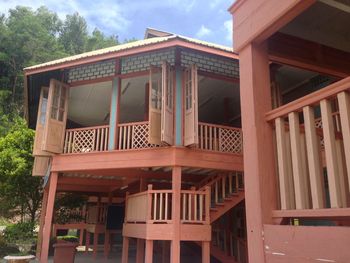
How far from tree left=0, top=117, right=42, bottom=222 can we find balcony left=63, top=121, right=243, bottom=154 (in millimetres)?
7754

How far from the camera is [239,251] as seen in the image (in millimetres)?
11609

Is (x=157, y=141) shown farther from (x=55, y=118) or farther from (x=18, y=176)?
(x=18, y=176)

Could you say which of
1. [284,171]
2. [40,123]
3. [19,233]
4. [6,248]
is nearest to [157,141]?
[40,123]

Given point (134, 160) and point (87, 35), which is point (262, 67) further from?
point (87, 35)

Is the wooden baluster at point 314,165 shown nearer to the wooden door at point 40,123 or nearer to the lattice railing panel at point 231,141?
the lattice railing panel at point 231,141

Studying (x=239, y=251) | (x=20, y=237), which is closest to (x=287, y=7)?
(x=239, y=251)

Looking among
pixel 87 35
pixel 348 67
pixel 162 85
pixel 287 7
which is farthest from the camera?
pixel 87 35

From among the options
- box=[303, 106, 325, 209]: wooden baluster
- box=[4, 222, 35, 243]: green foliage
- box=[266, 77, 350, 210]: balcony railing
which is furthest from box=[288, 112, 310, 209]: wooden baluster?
box=[4, 222, 35, 243]: green foliage

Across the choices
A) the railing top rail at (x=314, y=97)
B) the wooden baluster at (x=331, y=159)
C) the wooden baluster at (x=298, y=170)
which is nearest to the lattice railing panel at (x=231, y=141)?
the railing top rail at (x=314, y=97)

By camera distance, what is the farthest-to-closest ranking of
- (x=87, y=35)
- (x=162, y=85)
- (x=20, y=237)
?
(x=87, y=35)
(x=20, y=237)
(x=162, y=85)

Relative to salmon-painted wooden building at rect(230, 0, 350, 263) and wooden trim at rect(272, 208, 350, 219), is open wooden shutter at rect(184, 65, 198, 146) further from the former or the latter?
wooden trim at rect(272, 208, 350, 219)

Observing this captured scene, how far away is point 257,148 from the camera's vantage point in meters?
3.40

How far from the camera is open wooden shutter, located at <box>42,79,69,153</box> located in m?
11.0

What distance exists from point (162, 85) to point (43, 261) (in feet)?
20.0
